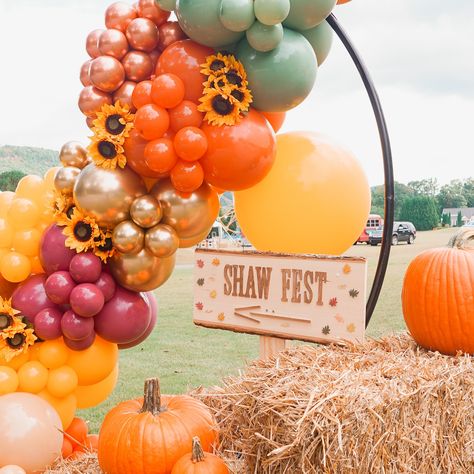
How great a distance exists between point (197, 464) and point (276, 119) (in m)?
1.70

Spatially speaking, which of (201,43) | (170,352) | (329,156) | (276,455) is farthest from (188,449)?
(170,352)

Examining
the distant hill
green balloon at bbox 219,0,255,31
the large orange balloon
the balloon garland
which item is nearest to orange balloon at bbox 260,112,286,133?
the balloon garland

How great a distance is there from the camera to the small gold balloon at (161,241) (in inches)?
105

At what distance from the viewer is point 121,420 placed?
2340mm

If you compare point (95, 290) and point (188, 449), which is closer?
point (188, 449)

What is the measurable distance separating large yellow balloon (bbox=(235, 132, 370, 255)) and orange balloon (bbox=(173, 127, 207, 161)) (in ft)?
1.27

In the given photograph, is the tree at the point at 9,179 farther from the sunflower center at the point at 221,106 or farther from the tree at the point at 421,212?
the sunflower center at the point at 221,106

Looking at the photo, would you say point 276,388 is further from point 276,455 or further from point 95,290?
point 95,290

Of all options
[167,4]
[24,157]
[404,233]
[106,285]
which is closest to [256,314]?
[106,285]

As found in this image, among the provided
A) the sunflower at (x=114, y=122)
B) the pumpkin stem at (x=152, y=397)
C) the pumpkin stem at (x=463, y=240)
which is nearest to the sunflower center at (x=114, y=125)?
the sunflower at (x=114, y=122)

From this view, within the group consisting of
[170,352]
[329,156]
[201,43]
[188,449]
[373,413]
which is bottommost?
[170,352]

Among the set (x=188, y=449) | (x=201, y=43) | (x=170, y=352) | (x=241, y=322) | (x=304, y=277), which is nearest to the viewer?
(x=188, y=449)

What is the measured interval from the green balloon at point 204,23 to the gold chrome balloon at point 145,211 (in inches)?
29.7

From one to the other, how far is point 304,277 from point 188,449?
3.14 feet
